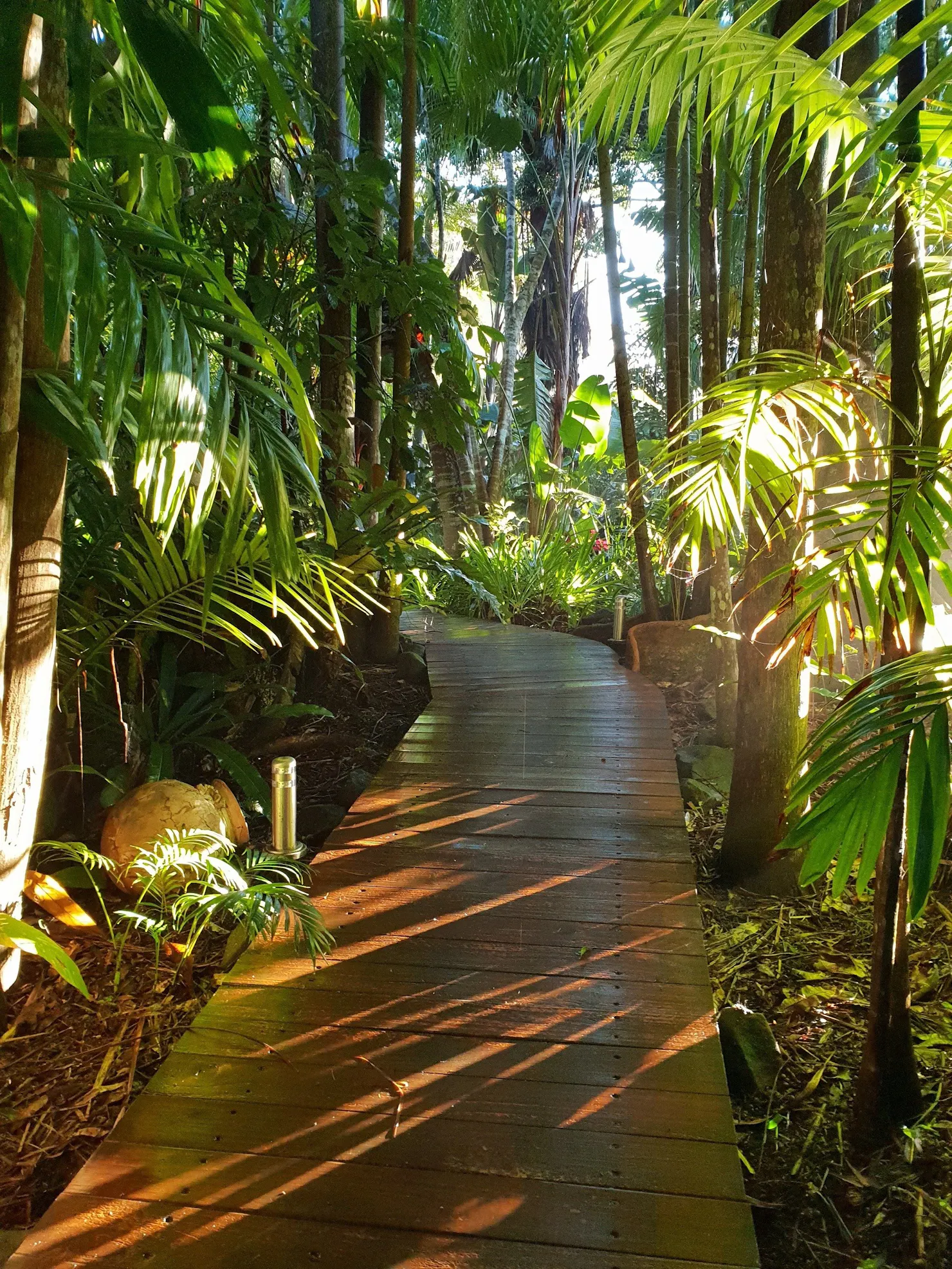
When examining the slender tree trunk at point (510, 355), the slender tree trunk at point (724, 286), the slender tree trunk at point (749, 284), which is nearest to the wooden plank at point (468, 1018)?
the slender tree trunk at point (749, 284)

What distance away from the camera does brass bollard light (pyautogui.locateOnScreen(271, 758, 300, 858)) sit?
279 centimetres

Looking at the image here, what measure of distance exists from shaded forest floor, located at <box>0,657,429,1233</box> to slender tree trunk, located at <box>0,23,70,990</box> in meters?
0.22

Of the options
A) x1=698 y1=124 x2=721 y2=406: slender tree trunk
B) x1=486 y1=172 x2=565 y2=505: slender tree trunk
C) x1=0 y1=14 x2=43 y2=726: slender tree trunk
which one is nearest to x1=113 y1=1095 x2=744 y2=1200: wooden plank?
x1=0 y1=14 x2=43 y2=726: slender tree trunk

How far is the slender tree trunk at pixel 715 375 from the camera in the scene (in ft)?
14.1

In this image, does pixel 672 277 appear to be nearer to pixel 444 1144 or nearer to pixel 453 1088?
pixel 453 1088

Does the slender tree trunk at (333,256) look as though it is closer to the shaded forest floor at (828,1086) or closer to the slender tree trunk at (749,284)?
the slender tree trunk at (749,284)

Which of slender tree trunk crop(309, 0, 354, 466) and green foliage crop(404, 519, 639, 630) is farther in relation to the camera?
green foliage crop(404, 519, 639, 630)

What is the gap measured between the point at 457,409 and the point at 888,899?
11.2 feet

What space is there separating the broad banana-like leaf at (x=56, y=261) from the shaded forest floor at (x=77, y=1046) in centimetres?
153

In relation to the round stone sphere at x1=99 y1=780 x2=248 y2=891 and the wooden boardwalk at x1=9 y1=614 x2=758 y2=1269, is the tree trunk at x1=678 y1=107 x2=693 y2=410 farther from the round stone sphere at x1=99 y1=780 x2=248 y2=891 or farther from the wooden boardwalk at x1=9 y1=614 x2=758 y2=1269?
the round stone sphere at x1=99 y1=780 x2=248 y2=891

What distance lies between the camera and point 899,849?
172 centimetres

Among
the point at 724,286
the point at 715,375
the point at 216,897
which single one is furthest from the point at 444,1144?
the point at 724,286

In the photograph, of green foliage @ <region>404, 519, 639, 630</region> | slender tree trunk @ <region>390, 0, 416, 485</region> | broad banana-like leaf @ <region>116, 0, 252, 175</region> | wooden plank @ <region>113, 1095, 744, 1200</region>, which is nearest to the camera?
broad banana-like leaf @ <region>116, 0, 252, 175</region>

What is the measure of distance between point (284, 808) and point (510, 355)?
789cm
